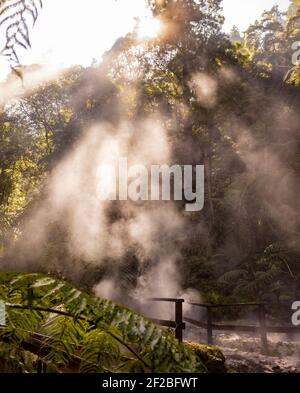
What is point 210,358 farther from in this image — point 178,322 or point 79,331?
point 79,331

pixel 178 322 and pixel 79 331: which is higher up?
pixel 79 331

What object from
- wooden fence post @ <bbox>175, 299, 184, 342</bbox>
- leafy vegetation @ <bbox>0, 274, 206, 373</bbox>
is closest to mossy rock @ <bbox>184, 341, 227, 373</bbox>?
wooden fence post @ <bbox>175, 299, 184, 342</bbox>

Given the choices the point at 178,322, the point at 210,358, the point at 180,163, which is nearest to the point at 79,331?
the point at 210,358

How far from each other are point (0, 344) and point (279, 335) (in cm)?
1226

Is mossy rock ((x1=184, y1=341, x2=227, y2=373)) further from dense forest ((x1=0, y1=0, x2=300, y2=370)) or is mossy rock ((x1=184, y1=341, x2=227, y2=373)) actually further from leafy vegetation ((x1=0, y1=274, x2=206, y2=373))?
dense forest ((x1=0, y1=0, x2=300, y2=370))

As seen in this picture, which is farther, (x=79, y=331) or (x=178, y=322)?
(x=178, y=322)

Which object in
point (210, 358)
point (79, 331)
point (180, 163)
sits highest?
point (180, 163)

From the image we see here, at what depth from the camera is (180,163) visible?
23.5 meters

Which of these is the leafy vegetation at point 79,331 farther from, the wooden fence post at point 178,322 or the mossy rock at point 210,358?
the wooden fence post at point 178,322

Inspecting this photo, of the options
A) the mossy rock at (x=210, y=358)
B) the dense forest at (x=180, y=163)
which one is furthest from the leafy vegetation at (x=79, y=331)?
the dense forest at (x=180, y=163)

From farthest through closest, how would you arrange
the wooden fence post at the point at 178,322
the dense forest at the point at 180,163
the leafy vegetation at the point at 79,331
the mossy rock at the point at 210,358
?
1. the dense forest at the point at 180,163
2. the wooden fence post at the point at 178,322
3. the mossy rock at the point at 210,358
4. the leafy vegetation at the point at 79,331

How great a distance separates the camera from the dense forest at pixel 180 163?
17938mm

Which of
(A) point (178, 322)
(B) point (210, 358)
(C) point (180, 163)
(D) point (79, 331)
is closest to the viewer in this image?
(D) point (79, 331)
